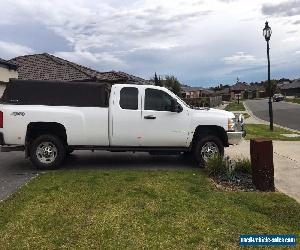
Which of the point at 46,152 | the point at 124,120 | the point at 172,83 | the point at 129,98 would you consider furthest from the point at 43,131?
the point at 172,83

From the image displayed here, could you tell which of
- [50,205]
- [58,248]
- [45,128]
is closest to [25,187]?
[50,205]

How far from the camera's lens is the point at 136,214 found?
677 centimetres

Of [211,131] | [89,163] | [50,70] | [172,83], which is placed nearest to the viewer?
[211,131]

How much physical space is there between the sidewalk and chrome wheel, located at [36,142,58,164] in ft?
17.2

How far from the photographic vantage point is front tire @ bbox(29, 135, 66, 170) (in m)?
10.4

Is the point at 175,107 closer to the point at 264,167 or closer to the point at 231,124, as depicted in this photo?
the point at 231,124

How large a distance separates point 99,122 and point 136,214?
4.05m

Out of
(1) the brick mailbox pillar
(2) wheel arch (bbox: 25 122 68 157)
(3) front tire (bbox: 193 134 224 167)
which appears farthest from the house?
(1) the brick mailbox pillar

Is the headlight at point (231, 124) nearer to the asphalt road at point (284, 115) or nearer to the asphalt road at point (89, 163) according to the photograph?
the asphalt road at point (89, 163)

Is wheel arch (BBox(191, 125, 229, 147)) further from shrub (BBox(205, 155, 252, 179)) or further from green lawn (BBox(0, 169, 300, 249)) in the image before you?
green lawn (BBox(0, 169, 300, 249))

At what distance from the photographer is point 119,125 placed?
1050cm

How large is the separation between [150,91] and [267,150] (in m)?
3.55

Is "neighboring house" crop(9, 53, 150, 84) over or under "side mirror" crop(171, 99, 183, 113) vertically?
over

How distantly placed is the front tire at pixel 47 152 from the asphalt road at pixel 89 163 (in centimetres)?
25
